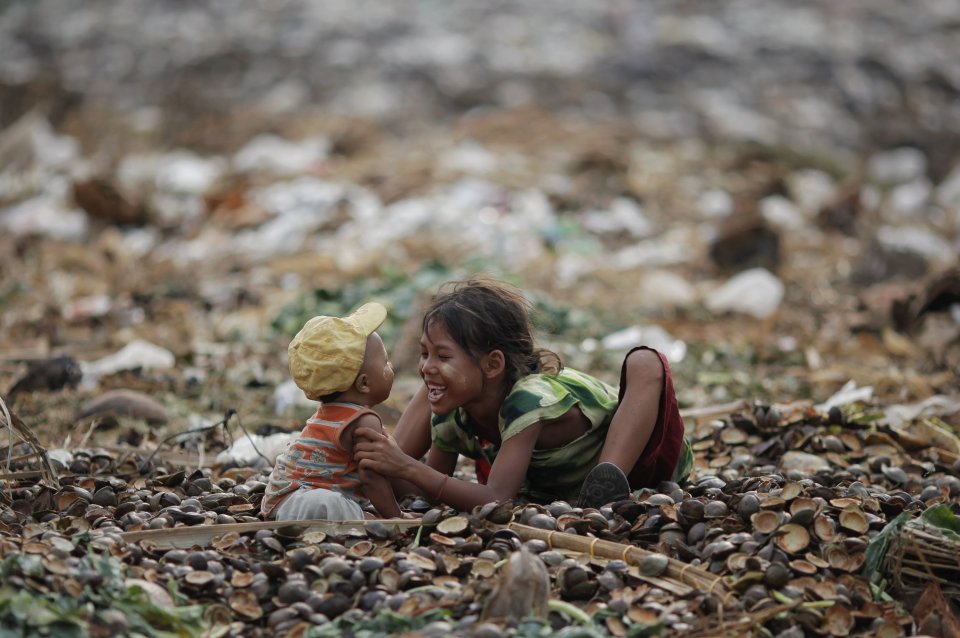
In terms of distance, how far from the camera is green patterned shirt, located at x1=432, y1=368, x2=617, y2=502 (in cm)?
313

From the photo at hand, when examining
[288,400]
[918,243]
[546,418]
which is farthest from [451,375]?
[918,243]

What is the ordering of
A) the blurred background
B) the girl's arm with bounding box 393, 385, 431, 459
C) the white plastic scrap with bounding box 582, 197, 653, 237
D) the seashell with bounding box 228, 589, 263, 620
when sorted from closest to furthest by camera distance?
the seashell with bounding box 228, 589, 263, 620 → the girl's arm with bounding box 393, 385, 431, 459 → the blurred background → the white plastic scrap with bounding box 582, 197, 653, 237

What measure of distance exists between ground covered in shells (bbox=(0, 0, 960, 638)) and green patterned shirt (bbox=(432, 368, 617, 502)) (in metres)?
0.27

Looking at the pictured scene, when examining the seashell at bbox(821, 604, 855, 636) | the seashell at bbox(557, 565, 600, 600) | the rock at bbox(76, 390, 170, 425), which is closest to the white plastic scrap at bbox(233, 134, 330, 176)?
the rock at bbox(76, 390, 170, 425)

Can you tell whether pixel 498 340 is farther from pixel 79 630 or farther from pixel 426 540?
pixel 79 630

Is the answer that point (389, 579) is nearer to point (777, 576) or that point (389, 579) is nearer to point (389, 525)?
point (389, 525)

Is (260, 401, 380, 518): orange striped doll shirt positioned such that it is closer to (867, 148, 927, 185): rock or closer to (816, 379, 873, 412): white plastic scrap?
(816, 379, 873, 412): white plastic scrap

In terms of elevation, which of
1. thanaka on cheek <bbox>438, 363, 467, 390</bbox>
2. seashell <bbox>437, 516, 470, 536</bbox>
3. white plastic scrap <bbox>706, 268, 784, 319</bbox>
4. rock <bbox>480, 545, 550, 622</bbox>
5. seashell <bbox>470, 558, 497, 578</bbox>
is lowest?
white plastic scrap <bbox>706, 268, 784, 319</bbox>

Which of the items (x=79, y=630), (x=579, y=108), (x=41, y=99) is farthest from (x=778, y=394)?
(x=41, y=99)

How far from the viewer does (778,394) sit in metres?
5.45

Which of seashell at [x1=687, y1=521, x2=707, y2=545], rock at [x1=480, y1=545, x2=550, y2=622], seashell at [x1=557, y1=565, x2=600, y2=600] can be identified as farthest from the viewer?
seashell at [x1=687, y1=521, x2=707, y2=545]

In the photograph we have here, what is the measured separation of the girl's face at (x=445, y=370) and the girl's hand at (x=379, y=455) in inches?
8.6

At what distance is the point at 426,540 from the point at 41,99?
14.8 m

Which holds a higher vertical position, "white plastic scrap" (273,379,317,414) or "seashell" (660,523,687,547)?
"seashell" (660,523,687,547)
